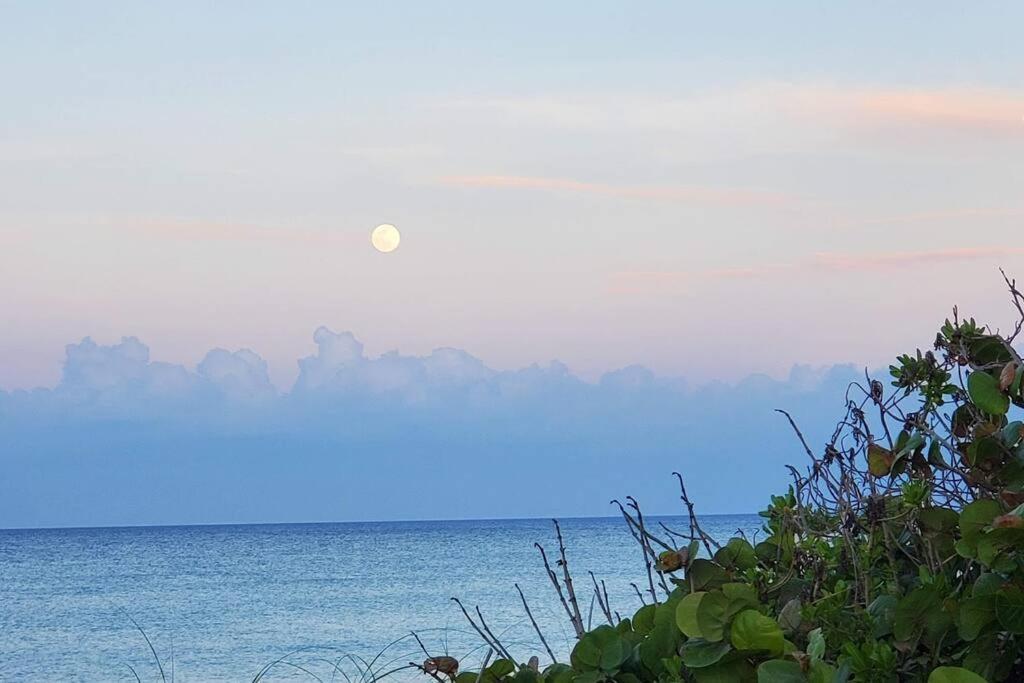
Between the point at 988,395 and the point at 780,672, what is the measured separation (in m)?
0.47

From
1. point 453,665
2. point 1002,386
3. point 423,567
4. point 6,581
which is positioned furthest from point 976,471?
point 6,581

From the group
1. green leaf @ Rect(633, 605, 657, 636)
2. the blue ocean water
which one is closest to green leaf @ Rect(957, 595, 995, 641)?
green leaf @ Rect(633, 605, 657, 636)

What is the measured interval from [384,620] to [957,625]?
3438 centimetres

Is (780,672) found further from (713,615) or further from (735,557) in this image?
(735,557)

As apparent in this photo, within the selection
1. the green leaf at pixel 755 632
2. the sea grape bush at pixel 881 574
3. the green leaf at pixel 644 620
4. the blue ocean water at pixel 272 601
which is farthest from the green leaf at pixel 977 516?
the blue ocean water at pixel 272 601

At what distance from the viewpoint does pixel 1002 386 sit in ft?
5.23

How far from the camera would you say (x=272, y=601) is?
140ft

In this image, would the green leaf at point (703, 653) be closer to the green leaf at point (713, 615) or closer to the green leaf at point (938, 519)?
the green leaf at point (713, 615)

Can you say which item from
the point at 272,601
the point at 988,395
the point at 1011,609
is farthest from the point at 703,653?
the point at 272,601

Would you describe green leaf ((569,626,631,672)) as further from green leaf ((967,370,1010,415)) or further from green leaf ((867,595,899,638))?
green leaf ((967,370,1010,415))

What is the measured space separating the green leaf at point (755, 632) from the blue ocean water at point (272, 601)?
814cm

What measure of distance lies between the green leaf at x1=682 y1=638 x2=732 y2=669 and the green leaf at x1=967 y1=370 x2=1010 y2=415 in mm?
473

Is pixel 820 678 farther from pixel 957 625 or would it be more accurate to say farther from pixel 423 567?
pixel 423 567

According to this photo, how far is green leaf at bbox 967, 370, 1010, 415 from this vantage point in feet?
5.27
